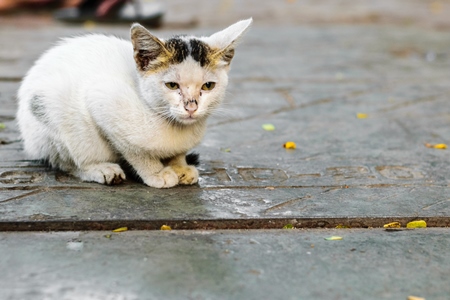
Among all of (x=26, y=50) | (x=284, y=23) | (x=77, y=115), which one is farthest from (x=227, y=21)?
(x=77, y=115)

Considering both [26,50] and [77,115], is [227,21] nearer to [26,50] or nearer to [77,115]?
[26,50]

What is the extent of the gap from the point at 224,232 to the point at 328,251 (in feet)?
1.71

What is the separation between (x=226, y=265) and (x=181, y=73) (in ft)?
3.60

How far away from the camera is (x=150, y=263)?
2.90 meters

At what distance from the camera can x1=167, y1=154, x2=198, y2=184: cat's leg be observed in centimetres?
384

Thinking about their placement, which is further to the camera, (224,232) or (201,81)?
(201,81)

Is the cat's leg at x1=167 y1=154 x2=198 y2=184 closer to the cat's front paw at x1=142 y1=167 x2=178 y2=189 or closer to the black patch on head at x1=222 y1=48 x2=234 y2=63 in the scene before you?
the cat's front paw at x1=142 y1=167 x2=178 y2=189

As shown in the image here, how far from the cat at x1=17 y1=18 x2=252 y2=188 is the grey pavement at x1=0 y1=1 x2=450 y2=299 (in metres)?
0.16

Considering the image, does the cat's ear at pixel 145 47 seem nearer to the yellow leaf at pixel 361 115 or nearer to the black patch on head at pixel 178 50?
the black patch on head at pixel 178 50

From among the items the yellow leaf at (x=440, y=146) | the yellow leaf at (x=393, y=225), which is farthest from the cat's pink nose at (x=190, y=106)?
the yellow leaf at (x=440, y=146)

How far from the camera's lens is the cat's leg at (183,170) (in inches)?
151

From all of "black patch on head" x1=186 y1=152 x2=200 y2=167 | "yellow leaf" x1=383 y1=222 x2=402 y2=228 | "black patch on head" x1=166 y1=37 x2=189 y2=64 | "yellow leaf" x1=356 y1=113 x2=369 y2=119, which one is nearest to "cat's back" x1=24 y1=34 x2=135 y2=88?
"black patch on head" x1=166 y1=37 x2=189 y2=64

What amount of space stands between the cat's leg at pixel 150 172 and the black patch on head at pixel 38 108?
1.80ft

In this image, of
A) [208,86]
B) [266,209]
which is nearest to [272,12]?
[208,86]
